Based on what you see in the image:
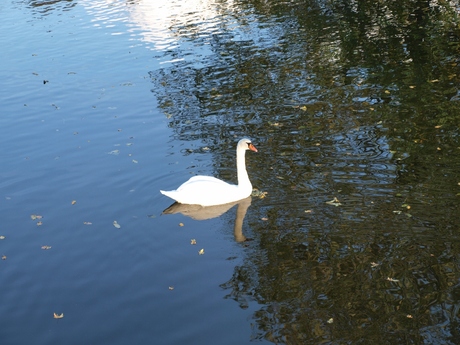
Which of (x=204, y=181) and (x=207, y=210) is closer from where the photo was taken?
(x=204, y=181)

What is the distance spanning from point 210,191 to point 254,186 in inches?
41.6

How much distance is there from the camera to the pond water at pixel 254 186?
8.98 meters

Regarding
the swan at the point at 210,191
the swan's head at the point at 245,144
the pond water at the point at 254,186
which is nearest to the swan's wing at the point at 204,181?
the swan at the point at 210,191

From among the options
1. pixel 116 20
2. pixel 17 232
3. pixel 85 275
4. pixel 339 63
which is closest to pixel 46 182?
pixel 17 232

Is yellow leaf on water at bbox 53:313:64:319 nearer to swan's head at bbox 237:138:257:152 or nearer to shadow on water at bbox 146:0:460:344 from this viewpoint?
shadow on water at bbox 146:0:460:344

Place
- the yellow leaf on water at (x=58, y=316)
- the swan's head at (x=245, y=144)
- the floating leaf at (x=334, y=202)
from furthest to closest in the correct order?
1. the swan's head at (x=245, y=144)
2. the floating leaf at (x=334, y=202)
3. the yellow leaf on water at (x=58, y=316)

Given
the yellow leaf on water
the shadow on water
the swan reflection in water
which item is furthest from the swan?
the yellow leaf on water

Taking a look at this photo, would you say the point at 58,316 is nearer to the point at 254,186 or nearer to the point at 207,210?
the point at 207,210

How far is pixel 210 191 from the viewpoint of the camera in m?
12.1

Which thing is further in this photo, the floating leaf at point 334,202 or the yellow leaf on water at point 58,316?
the floating leaf at point 334,202

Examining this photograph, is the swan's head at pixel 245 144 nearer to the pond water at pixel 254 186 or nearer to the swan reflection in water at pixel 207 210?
the pond water at pixel 254 186

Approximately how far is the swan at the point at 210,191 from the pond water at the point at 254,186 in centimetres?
31

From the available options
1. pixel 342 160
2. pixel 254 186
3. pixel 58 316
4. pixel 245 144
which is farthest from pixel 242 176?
pixel 58 316

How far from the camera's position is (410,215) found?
1067 centimetres
